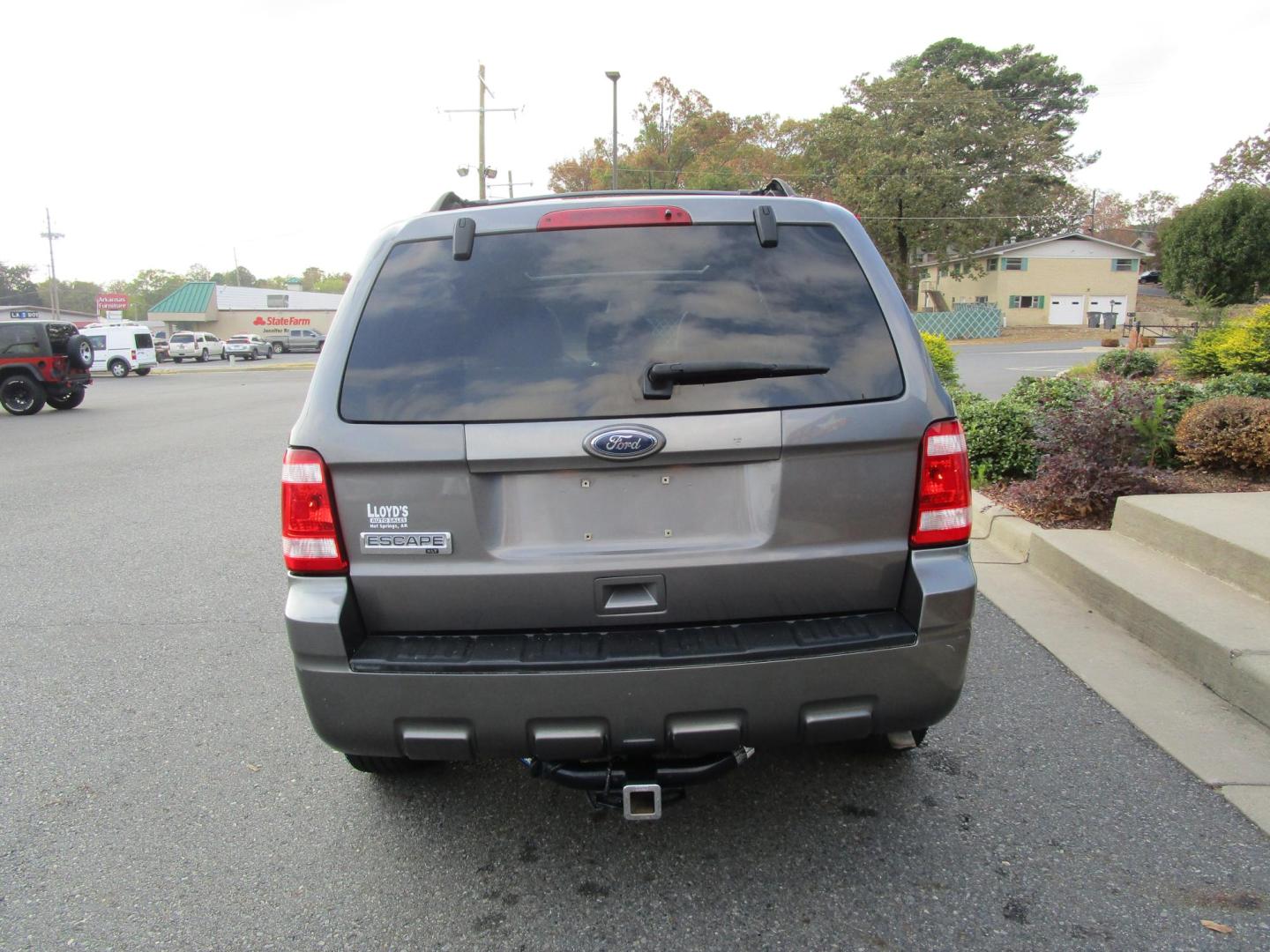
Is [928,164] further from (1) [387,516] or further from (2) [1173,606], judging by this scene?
(1) [387,516]

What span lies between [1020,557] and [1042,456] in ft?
2.85

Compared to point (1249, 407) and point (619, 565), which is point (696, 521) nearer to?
point (619, 565)

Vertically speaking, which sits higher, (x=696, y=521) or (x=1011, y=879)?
(x=696, y=521)

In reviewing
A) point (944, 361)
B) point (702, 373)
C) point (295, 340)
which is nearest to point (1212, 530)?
point (702, 373)

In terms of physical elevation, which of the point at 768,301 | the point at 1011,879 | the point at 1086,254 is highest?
the point at 1086,254

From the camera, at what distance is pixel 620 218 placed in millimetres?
2475

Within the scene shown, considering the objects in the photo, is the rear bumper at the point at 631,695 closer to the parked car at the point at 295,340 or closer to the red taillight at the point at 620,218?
the red taillight at the point at 620,218

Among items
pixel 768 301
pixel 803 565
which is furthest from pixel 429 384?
pixel 803 565

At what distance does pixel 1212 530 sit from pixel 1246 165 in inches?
2730

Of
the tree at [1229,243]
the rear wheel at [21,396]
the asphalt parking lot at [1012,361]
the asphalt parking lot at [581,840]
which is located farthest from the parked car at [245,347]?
the asphalt parking lot at [581,840]

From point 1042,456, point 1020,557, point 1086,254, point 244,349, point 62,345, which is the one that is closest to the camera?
point 1020,557

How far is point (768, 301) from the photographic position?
243 cm

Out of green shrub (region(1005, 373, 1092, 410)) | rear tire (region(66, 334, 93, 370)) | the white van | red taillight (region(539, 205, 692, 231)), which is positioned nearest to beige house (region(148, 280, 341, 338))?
the white van

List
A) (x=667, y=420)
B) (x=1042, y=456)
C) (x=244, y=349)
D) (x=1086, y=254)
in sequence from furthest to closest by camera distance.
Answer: (x=1086, y=254), (x=244, y=349), (x=1042, y=456), (x=667, y=420)
